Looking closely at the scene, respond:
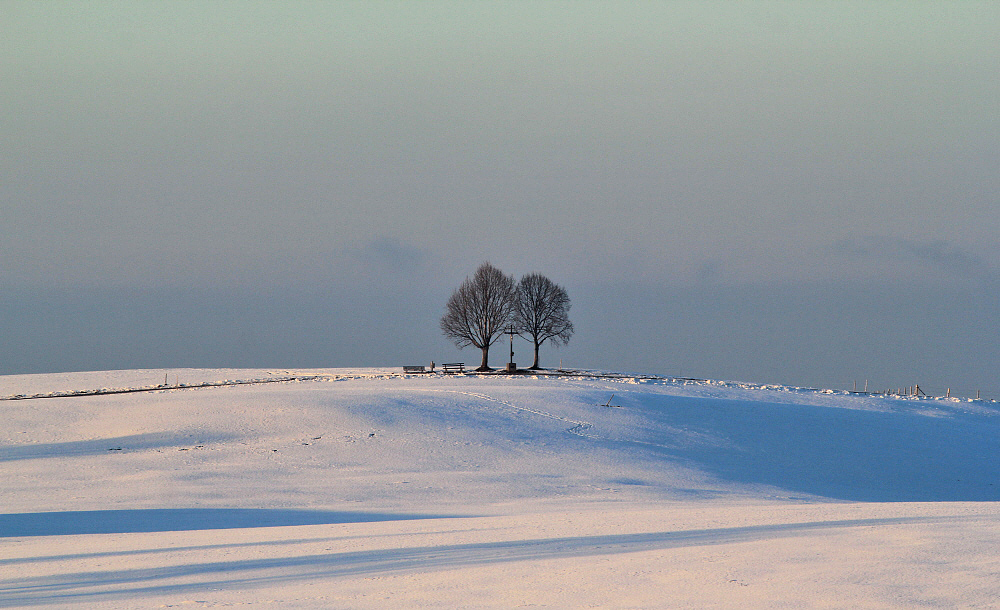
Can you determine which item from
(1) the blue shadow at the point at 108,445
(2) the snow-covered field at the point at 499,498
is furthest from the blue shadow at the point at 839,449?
(1) the blue shadow at the point at 108,445

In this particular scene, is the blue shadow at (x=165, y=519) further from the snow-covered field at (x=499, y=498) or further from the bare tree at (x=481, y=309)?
the bare tree at (x=481, y=309)

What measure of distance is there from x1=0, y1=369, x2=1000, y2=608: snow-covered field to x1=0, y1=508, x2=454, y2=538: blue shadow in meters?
0.11

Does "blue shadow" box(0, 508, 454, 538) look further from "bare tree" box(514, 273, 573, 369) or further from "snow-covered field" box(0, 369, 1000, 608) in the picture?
"bare tree" box(514, 273, 573, 369)

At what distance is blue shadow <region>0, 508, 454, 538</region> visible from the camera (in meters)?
15.5

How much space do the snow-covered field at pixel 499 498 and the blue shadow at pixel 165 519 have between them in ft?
0.36

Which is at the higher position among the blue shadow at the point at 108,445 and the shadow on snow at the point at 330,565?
the shadow on snow at the point at 330,565

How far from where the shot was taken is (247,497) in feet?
64.0

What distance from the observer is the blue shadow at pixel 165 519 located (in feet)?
51.0

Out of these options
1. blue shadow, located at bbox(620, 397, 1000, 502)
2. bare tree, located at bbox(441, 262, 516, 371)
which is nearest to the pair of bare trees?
bare tree, located at bbox(441, 262, 516, 371)

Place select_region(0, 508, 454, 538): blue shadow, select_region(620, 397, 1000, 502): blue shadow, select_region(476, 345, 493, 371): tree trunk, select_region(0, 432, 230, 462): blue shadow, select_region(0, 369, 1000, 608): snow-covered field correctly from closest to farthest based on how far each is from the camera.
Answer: select_region(0, 369, 1000, 608): snow-covered field → select_region(0, 508, 454, 538): blue shadow → select_region(620, 397, 1000, 502): blue shadow → select_region(0, 432, 230, 462): blue shadow → select_region(476, 345, 493, 371): tree trunk

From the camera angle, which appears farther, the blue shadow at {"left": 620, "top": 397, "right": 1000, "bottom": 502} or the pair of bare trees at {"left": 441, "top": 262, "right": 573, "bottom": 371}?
the pair of bare trees at {"left": 441, "top": 262, "right": 573, "bottom": 371}

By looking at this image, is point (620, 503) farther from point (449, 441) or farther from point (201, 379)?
point (201, 379)

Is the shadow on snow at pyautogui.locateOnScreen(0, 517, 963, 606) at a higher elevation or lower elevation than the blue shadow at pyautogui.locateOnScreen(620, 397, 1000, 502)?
higher

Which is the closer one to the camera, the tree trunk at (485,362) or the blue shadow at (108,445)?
the blue shadow at (108,445)
